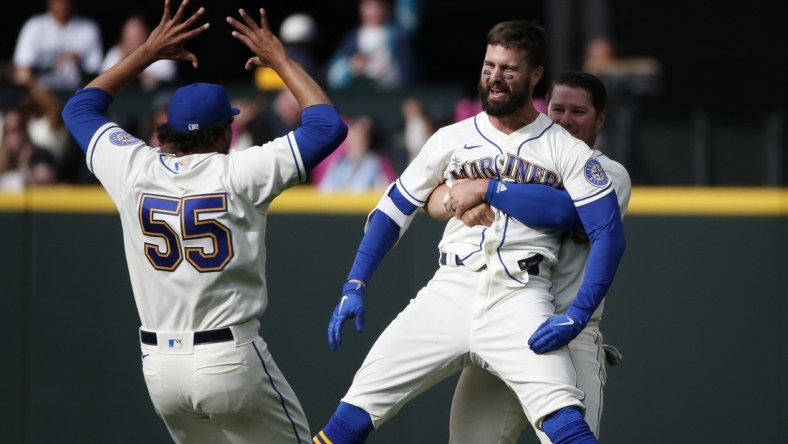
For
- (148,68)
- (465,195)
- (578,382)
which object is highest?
(148,68)

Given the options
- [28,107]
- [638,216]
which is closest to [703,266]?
[638,216]

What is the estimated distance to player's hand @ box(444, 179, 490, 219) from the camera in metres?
4.48

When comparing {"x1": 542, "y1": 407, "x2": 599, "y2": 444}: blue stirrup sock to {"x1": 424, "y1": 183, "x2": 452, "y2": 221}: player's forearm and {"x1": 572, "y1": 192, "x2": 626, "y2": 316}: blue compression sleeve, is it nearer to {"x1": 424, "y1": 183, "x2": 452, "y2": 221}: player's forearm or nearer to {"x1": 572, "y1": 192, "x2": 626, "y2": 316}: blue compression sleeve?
{"x1": 572, "y1": 192, "x2": 626, "y2": 316}: blue compression sleeve

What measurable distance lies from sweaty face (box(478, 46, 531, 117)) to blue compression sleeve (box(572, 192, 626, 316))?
465 millimetres

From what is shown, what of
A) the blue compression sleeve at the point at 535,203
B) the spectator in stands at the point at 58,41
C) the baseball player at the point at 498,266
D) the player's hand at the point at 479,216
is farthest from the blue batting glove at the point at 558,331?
the spectator in stands at the point at 58,41

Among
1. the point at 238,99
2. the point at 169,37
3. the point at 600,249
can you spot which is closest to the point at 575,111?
the point at 600,249

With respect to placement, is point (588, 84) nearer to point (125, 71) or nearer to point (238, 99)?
point (125, 71)

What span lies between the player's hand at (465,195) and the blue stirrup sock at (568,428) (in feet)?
2.63

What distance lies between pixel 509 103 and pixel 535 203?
39 cm

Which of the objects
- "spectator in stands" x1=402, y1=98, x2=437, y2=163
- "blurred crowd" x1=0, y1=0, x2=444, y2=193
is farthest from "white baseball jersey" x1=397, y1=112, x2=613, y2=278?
"spectator in stands" x1=402, y1=98, x2=437, y2=163

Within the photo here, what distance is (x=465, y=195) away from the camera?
4.50 meters

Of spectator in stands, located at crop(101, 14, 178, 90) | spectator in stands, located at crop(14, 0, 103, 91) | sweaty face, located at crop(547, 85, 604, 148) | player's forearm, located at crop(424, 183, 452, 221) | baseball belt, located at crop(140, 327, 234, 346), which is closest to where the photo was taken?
baseball belt, located at crop(140, 327, 234, 346)

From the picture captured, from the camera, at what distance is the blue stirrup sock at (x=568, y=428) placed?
4.24 meters

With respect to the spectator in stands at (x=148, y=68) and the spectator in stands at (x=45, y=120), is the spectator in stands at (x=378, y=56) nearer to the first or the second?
the spectator in stands at (x=148, y=68)
